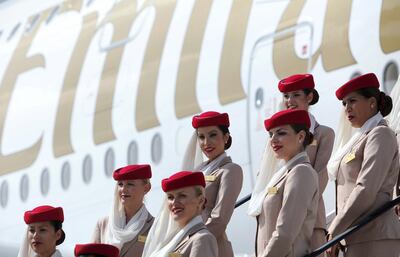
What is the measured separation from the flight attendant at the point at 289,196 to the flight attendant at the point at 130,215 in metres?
0.92

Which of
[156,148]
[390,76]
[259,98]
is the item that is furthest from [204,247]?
[156,148]

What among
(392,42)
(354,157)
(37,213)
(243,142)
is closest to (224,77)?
(243,142)

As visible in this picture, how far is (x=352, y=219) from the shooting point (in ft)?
21.7

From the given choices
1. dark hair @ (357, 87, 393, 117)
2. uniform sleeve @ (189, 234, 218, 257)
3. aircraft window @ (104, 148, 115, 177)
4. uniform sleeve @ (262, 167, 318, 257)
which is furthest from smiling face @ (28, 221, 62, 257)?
aircraft window @ (104, 148, 115, 177)

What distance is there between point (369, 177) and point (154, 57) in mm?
5261

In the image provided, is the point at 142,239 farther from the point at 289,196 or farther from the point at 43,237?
the point at 289,196

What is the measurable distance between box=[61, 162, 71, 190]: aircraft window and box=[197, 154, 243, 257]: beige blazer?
5520 mm

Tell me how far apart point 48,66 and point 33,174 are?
1.18 metres

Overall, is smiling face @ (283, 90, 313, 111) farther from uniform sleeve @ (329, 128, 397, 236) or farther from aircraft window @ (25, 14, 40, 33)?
aircraft window @ (25, 14, 40, 33)

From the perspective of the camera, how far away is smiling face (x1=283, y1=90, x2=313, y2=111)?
24.7 ft

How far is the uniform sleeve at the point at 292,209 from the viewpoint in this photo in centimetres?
644

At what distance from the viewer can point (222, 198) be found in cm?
717

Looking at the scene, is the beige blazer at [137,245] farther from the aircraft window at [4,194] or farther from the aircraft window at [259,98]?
the aircraft window at [4,194]

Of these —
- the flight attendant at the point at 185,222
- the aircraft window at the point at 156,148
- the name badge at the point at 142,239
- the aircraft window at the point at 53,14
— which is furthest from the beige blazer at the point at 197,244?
the aircraft window at the point at 53,14
